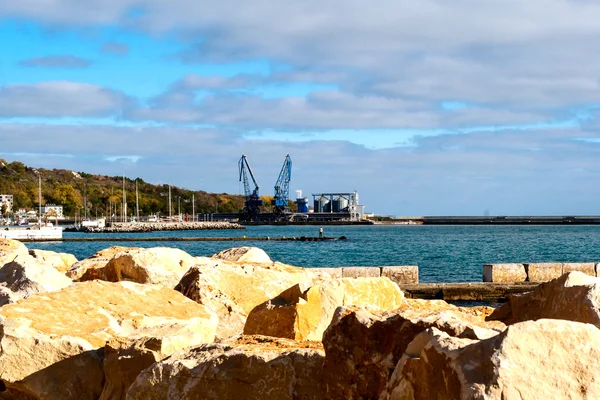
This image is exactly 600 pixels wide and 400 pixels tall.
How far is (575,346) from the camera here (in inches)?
142

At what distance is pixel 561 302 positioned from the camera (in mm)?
5348

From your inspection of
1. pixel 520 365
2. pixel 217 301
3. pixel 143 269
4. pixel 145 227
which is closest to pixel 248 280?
pixel 217 301

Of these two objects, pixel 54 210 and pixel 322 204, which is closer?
pixel 54 210

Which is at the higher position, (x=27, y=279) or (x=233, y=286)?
(x=27, y=279)

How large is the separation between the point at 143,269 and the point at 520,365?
692cm

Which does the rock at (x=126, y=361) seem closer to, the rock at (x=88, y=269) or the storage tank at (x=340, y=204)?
the rock at (x=88, y=269)

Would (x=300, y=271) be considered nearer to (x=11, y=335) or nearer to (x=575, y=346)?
(x=11, y=335)

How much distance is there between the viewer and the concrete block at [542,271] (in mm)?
22169

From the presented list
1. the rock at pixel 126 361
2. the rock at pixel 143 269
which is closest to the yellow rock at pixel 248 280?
the rock at pixel 143 269

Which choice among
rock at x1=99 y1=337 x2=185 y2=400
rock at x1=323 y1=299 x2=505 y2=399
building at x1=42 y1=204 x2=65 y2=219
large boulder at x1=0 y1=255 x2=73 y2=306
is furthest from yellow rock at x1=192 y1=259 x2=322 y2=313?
building at x1=42 y1=204 x2=65 y2=219

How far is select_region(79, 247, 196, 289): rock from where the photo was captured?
979 centimetres

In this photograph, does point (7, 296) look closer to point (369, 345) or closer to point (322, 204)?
point (369, 345)

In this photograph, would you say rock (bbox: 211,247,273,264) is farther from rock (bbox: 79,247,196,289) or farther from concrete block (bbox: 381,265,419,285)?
concrete block (bbox: 381,265,419,285)

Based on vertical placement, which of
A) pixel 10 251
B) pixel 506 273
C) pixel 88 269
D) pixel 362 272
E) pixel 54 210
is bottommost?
pixel 506 273
